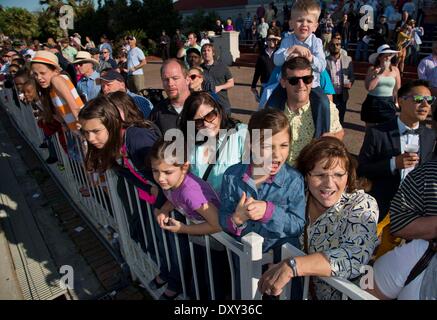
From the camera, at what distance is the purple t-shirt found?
2.05 m

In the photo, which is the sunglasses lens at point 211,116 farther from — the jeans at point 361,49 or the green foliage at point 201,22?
the green foliage at point 201,22

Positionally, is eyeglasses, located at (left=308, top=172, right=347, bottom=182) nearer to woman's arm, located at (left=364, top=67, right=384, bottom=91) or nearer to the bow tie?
the bow tie

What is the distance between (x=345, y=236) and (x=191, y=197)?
3.11 feet

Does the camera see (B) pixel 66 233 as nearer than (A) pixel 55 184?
Yes

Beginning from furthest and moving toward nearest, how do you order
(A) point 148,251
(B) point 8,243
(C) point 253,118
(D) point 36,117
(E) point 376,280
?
(D) point 36,117 < (B) point 8,243 < (A) point 148,251 < (C) point 253,118 < (E) point 376,280

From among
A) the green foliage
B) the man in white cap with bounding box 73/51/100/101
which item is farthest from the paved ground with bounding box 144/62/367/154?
the green foliage

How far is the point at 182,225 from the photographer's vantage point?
209 centimetres

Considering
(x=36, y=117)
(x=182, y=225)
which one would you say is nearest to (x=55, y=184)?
(x=36, y=117)

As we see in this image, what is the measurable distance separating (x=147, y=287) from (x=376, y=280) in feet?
7.38

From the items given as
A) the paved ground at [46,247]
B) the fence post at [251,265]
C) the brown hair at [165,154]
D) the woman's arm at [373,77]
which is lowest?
the paved ground at [46,247]

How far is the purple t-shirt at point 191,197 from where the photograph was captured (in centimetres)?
205

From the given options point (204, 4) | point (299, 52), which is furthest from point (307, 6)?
point (204, 4)

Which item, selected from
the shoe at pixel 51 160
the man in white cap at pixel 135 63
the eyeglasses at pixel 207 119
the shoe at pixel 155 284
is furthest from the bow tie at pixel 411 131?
the man in white cap at pixel 135 63
